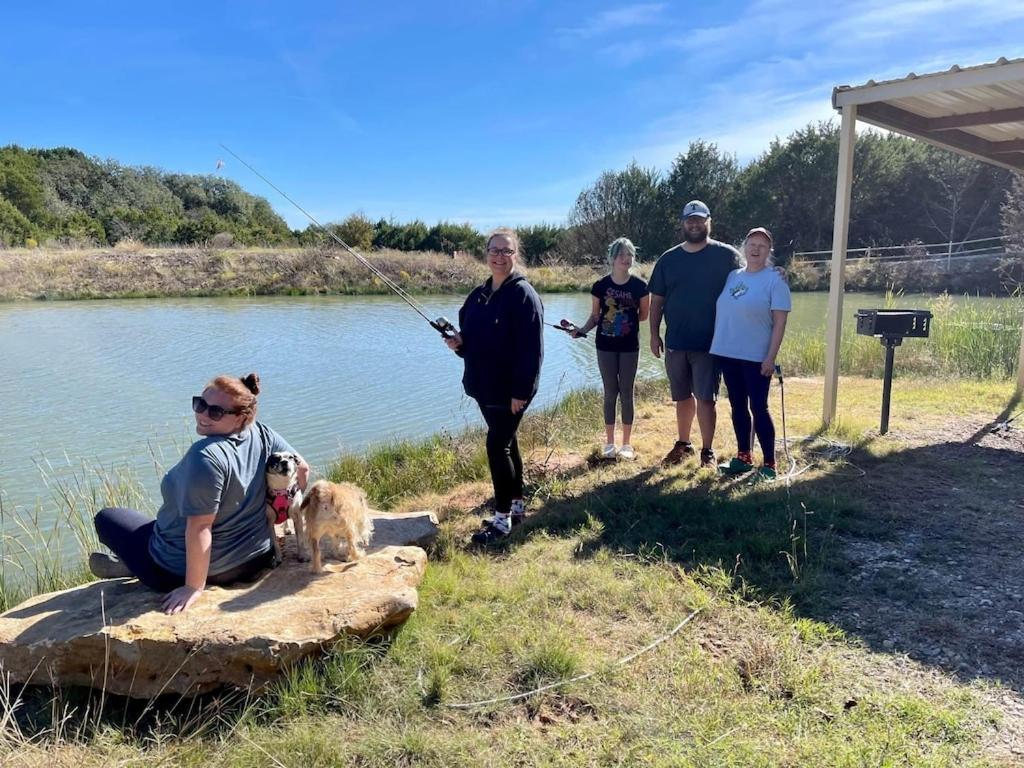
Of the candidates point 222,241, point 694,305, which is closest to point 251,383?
point 694,305

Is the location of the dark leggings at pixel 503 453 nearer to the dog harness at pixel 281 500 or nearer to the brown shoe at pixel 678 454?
the dog harness at pixel 281 500

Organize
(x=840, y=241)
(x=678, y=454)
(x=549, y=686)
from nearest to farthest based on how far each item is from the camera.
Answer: (x=549, y=686) < (x=678, y=454) < (x=840, y=241)

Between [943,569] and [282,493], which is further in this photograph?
[943,569]

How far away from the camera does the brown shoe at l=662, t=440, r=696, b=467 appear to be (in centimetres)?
521

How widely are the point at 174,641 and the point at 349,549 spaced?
962 mm

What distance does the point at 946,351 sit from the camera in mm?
9742

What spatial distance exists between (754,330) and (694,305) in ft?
1.72

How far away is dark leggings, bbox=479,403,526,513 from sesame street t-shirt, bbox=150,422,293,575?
1245mm

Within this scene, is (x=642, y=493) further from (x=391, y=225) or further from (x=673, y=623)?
(x=391, y=225)

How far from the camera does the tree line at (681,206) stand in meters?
33.4

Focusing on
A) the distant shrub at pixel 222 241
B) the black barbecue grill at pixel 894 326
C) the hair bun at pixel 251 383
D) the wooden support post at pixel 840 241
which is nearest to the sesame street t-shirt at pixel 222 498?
the hair bun at pixel 251 383

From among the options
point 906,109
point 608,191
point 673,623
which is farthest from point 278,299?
point 673,623

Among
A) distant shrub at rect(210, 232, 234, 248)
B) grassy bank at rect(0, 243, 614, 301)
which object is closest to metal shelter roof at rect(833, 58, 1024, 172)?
grassy bank at rect(0, 243, 614, 301)

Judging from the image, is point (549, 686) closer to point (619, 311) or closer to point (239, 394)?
point (239, 394)
